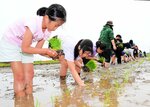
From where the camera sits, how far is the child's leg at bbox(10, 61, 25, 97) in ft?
17.6

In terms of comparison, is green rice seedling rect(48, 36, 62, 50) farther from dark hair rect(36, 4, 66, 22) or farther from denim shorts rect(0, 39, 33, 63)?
dark hair rect(36, 4, 66, 22)

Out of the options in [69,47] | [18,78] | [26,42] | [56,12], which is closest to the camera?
[56,12]

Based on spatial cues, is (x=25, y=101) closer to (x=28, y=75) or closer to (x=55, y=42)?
(x=28, y=75)

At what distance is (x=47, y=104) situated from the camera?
15.8 ft

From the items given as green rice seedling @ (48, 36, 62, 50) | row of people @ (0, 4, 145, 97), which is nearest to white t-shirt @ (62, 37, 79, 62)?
green rice seedling @ (48, 36, 62, 50)

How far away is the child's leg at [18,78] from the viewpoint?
536 centimetres

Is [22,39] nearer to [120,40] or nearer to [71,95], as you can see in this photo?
[71,95]

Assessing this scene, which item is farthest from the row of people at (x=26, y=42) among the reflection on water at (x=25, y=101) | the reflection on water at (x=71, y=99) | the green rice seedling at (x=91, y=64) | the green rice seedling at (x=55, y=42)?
the green rice seedling at (x=91, y=64)

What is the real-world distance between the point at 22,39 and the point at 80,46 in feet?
5.64

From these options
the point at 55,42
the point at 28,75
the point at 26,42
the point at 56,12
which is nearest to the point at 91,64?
the point at 55,42

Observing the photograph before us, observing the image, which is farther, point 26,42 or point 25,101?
point 25,101

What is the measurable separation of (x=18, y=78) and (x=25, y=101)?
1.48 feet

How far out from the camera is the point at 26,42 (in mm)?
4863

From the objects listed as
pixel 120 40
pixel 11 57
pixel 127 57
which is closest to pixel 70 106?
pixel 11 57
